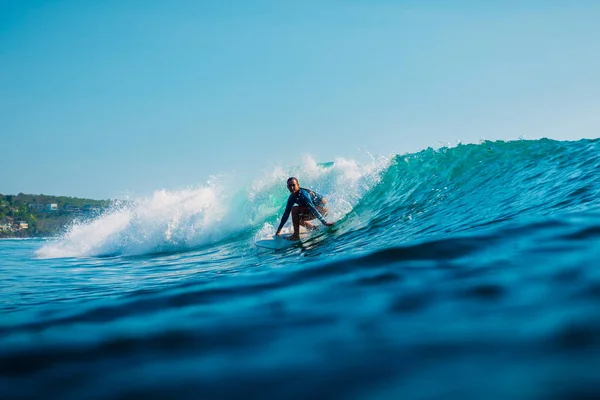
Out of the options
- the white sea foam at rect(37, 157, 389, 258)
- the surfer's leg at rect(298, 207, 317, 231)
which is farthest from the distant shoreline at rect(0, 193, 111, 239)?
the surfer's leg at rect(298, 207, 317, 231)

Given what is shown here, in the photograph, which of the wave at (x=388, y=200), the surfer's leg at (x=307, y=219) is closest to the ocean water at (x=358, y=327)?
the wave at (x=388, y=200)

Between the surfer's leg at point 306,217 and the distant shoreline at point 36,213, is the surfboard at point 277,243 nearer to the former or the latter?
the surfer's leg at point 306,217

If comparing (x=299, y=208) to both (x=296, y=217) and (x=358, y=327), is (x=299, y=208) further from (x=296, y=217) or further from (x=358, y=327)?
(x=358, y=327)

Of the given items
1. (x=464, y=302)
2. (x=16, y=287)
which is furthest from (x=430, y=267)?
(x=16, y=287)

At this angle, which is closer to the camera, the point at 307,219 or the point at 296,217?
the point at 296,217

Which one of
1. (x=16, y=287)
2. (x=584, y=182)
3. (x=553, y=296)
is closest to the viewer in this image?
(x=553, y=296)

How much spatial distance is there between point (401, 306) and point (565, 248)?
1799 mm

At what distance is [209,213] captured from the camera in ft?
53.5

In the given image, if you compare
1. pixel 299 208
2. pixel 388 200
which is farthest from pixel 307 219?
pixel 388 200

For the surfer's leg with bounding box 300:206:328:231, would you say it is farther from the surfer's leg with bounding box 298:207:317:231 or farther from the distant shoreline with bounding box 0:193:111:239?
the distant shoreline with bounding box 0:193:111:239

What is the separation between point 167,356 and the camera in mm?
2418

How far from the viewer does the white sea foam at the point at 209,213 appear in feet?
49.4

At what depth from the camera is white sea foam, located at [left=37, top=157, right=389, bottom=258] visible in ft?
49.4

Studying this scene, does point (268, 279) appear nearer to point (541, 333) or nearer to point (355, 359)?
point (355, 359)
